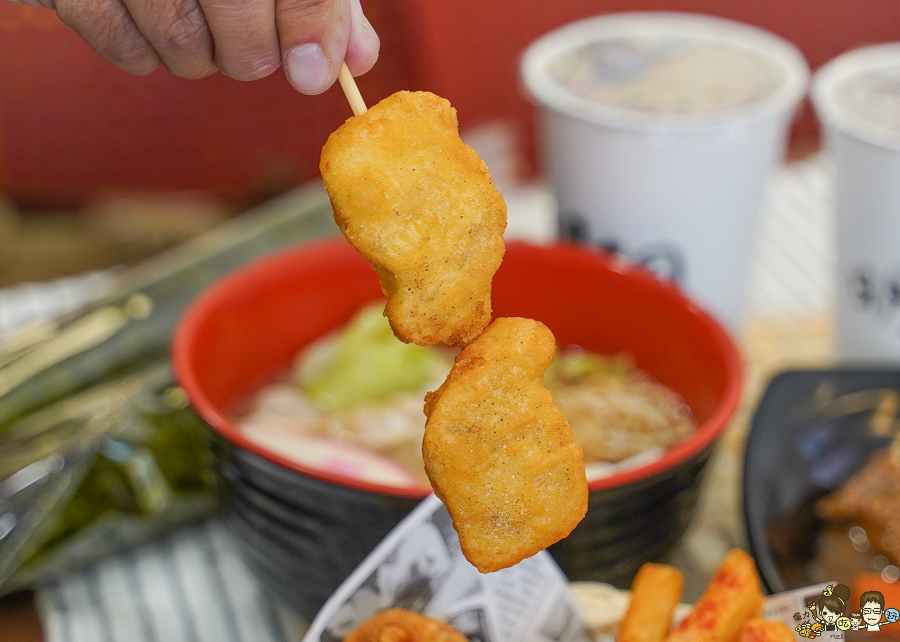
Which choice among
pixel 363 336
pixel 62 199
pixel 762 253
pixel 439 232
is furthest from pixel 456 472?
pixel 62 199

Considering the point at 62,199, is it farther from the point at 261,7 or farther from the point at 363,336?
the point at 261,7

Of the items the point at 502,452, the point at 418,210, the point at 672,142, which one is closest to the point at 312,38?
the point at 418,210

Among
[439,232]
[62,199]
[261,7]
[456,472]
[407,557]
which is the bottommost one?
[62,199]

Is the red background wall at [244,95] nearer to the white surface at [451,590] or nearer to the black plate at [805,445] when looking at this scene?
the black plate at [805,445]

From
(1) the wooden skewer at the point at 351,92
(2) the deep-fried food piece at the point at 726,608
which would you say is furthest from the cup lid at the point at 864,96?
(1) the wooden skewer at the point at 351,92

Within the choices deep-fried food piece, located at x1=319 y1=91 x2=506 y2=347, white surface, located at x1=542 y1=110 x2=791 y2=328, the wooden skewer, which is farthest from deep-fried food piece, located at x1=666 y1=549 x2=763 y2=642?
white surface, located at x1=542 y1=110 x2=791 y2=328

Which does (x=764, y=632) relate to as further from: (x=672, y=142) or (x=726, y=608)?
(x=672, y=142)

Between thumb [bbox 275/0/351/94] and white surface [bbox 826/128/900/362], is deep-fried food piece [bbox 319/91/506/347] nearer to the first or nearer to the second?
thumb [bbox 275/0/351/94]
